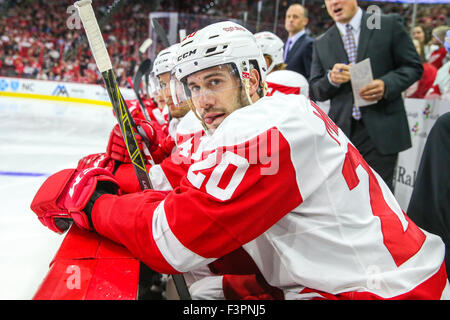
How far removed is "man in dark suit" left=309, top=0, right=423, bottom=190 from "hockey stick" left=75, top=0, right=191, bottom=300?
141 centimetres

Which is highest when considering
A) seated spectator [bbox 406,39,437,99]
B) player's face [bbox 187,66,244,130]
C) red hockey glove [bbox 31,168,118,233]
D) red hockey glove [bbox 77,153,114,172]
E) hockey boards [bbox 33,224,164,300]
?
player's face [bbox 187,66,244,130]

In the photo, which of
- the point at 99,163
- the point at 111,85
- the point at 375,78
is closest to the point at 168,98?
the point at 99,163

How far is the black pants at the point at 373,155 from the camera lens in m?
2.22

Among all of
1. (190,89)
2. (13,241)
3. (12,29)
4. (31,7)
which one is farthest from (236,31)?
(31,7)

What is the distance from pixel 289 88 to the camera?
87.5 inches

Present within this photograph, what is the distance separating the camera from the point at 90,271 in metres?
0.77

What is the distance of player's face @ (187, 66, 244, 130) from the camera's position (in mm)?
999

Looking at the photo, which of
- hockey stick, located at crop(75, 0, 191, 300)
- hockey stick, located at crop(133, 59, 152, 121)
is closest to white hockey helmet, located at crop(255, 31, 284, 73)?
hockey stick, located at crop(133, 59, 152, 121)

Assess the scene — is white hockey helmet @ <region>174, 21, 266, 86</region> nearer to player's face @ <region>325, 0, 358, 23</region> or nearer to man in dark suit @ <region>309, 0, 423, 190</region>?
man in dark suit @ <region>309, 0, 423, 190</region>

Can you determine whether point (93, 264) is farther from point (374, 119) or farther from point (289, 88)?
point (374, 119)

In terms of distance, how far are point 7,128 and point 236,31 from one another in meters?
5.16

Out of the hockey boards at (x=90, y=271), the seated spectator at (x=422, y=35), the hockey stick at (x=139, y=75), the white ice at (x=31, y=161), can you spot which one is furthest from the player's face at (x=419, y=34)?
the hockey boards at (x=90, y=271)

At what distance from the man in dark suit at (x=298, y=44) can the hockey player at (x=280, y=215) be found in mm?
2536

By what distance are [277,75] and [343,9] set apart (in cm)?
53
